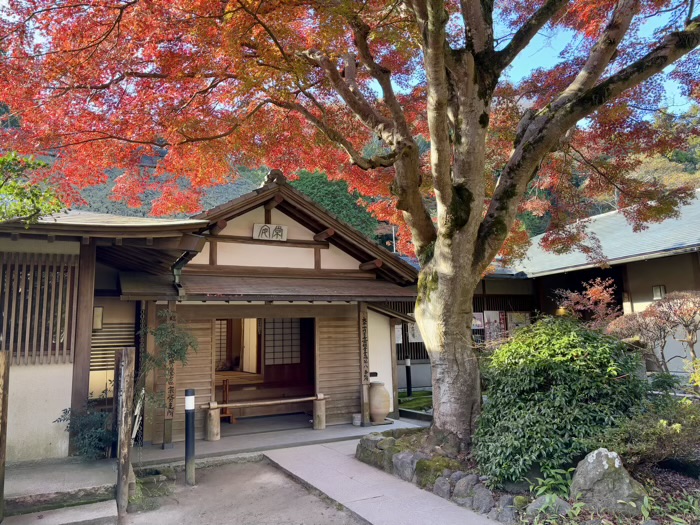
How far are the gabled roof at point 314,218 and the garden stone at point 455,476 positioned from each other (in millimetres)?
5055

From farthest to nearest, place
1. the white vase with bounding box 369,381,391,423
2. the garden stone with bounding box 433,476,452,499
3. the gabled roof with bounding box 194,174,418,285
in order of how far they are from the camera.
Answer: the white vase with bounding box 369,381,391,423 < the gabled roof with bounding box 194,174,418,285 < the garden stone with bounding box 433,476,452,499

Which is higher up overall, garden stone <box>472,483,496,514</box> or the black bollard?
the black bollard

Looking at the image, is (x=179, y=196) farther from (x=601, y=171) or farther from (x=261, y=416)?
(x=601, y=171)

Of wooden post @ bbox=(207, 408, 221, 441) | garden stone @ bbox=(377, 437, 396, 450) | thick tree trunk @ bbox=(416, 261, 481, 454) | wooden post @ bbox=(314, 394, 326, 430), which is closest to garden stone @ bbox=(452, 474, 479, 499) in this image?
thick tree trunk @ bbox=(416, 261, 481, 454)

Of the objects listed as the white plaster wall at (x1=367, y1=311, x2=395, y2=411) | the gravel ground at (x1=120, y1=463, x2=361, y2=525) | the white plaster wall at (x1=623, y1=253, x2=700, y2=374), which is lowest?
the gravel ground at (x1=120, y1=463, x2=361, y2=525)

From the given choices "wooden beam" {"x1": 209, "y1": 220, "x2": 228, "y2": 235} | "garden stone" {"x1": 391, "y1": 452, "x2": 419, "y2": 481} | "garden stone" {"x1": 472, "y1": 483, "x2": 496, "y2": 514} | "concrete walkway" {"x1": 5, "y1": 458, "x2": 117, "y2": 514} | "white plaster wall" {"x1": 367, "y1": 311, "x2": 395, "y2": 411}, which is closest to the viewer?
"garden stone" {"x1": 472, "y1": 483, "x2": 496, "y2": 514}

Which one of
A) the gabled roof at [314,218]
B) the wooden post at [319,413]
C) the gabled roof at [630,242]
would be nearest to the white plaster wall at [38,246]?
the gabled roof at [314,218]

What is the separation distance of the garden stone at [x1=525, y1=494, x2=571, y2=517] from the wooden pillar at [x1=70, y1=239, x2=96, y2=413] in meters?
5.59

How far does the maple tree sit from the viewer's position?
6062 millimetres

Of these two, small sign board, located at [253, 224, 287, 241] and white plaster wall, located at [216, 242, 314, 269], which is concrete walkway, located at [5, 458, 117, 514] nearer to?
white plaster wall, located at [216, 242, 314, 269]

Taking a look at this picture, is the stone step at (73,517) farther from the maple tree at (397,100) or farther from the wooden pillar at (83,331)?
the maple tree at (397,100)

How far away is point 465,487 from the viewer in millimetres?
5004

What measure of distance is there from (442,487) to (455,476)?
0.66ft

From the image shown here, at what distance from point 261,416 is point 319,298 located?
3546 mm
